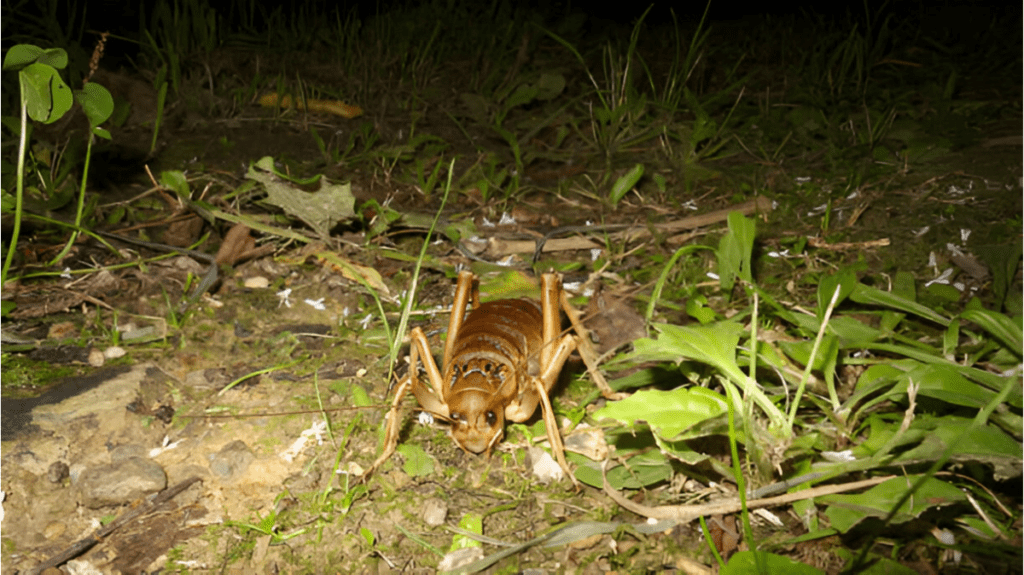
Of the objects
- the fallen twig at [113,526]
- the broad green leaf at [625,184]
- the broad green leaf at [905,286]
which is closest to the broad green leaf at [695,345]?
the broad green leaf at [905,286]

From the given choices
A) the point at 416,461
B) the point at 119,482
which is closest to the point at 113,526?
the point at 119,482

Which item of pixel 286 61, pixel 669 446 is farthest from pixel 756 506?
pixel 286 61

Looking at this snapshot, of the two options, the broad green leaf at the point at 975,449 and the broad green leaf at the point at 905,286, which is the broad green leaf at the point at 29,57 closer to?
the broad green leaf at the point at 975,449

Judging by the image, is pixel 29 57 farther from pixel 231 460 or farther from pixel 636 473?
pixel 636 473

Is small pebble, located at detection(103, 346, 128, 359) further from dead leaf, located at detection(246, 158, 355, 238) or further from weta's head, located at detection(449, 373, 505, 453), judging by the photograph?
weta's head, located at detection(449, 373, 505, 453)

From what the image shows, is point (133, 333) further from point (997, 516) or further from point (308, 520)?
point (997, 516)
